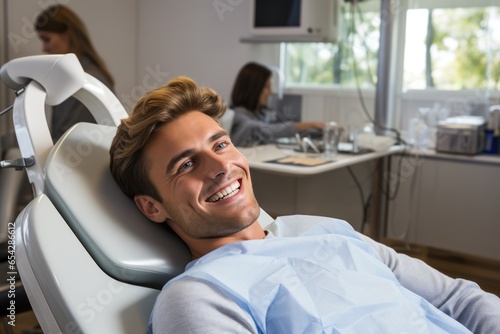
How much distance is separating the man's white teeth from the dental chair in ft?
0.45

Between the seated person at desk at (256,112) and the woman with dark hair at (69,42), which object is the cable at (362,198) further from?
the woman with dark hair at (69,42)

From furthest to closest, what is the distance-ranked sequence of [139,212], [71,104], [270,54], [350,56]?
[270,54] → [350,56] → [71,104] → [139,212]

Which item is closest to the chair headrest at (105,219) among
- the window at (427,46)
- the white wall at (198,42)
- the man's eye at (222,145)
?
the man's eye at (222,145)

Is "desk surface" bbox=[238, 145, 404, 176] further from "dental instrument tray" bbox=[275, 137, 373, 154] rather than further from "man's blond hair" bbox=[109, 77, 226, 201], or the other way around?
"man's blond hair" bbox=[109, 77, 226, 201]

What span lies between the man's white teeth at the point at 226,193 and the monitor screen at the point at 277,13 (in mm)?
2570

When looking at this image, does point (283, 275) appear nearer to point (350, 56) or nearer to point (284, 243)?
point (284, 243)

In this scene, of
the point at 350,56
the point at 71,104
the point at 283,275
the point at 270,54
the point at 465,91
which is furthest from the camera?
the point at 270,54

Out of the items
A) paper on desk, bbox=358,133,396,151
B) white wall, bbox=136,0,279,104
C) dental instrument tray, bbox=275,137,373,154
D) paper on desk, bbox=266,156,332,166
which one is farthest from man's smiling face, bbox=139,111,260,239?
white wall, bbox=136,0,279,104

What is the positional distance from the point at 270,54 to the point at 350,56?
0.65 metres

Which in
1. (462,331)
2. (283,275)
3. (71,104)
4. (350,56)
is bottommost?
(462,331)

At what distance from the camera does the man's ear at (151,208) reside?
3.81 feet

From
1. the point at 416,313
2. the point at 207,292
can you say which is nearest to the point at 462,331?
the point at 416,313

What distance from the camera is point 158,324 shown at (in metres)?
0.89

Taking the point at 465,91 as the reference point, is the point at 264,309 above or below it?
below
